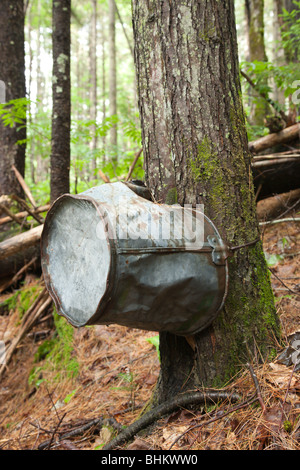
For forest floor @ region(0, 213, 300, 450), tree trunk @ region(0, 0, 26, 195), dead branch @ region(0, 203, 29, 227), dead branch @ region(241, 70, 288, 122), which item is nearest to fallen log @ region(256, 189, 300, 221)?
forest floor @ region(0, 213, 300, 450)

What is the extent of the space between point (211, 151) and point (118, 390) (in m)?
1.75

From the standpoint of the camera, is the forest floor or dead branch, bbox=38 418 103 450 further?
dead branch, bbox=38 418 103 450

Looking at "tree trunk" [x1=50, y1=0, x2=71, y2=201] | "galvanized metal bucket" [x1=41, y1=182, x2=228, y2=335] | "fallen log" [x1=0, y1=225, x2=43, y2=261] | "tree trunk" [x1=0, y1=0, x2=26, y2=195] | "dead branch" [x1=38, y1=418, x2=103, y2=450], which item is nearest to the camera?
"galvanized metal bucket" [x1=41, y1=182, x2=228, y2=335]

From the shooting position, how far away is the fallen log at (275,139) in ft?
13.0

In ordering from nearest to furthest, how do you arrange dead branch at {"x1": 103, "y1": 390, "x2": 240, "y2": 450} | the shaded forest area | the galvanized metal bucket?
1. the galvanized metal bucket
2. the shaded forest area
3. dead branch at {"x1": 103, "y1": 390, "x2": 240, "y2": 450}

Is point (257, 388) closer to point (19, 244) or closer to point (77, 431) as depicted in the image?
point (77, 431)

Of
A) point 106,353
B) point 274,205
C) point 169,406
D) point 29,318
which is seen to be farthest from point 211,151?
point 29,318

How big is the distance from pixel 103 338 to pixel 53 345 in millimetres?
682

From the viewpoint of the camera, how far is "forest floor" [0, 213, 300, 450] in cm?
144

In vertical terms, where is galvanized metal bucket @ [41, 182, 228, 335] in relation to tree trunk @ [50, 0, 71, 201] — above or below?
below

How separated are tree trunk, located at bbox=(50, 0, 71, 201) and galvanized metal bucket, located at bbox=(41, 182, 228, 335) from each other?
234cm

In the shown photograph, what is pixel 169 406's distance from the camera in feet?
5.68

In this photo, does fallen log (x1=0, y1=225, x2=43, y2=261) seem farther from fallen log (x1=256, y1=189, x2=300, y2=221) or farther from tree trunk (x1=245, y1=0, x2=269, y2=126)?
tree trunk (x1=245, y1=0, x2=269, y2=126)
